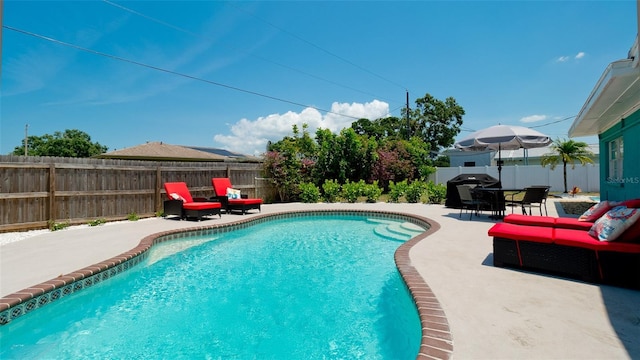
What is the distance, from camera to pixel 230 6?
43.7 ft

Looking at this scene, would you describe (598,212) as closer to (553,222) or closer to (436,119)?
(553,222)

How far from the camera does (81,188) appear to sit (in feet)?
27.1

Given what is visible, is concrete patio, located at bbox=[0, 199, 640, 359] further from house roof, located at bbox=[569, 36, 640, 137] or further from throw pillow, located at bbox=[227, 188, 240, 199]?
throw pillow, located at bbox=[227, 188, 240, 199]

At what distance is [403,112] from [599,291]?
3294 centimetres

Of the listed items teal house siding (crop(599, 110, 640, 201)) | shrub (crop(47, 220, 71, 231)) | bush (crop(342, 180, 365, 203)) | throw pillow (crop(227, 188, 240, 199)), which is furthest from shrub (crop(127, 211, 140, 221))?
teal house siding (crop(599, 110, 640, 201))

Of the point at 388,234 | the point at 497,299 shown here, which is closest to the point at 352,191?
the point at 388,234

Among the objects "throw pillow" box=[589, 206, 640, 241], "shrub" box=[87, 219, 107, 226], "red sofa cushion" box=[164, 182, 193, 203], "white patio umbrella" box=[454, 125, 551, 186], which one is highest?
"white patio umbrella" box=[454, 125, 551, 186]

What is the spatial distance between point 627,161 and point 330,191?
376 inches

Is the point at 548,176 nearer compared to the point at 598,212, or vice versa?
the point at 598,212

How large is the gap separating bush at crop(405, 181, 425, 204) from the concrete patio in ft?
24.5

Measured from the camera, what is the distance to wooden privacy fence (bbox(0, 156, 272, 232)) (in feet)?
23.4

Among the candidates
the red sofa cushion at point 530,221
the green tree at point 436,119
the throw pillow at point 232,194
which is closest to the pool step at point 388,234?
the red sofa cushion at point 530,221

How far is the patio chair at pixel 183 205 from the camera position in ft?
29.0

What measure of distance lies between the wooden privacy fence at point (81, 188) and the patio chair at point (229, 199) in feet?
3.11
